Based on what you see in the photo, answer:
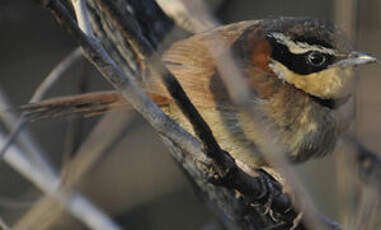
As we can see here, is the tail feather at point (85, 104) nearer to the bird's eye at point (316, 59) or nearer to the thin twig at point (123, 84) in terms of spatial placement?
the bird's eye at point (316, 59)

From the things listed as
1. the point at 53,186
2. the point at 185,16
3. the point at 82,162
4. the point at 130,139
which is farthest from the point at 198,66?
the point at 130,139

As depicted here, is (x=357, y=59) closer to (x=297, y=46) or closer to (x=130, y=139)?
(x=297, y=46)

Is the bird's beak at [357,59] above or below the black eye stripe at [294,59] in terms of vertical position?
below

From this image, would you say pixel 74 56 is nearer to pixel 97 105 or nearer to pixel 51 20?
pixel 97 105

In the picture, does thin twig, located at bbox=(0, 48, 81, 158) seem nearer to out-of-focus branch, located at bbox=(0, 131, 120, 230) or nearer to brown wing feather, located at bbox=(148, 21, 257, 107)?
out-of-focus branch, located at bbox=(0, 131, 120, 230)

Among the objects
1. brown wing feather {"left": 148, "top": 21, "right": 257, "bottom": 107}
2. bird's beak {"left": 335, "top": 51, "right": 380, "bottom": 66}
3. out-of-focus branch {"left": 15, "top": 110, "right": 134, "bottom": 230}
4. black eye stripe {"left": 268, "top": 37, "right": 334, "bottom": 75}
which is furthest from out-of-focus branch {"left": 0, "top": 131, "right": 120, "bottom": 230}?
bird's beak {"left": 335, "top": 51, "right": 380, "bottom": 66}

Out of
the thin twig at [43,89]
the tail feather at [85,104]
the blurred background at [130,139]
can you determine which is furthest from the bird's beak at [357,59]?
the thin twig at [43,89]
